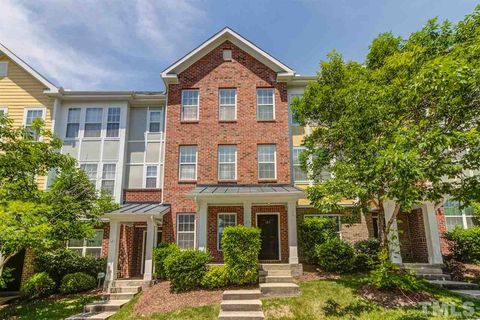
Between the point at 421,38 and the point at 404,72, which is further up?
the point at 421,38

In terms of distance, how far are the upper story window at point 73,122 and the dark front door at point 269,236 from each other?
11.7 metres

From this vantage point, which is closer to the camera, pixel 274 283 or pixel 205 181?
pixel 274 283

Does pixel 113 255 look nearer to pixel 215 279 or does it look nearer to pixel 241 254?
pixel 215 279

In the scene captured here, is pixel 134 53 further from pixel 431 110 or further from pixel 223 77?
pixel 431 110

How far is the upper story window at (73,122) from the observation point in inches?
683

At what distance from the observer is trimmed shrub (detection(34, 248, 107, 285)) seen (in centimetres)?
1423

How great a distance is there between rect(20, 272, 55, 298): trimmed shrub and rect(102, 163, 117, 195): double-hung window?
16.4 ft

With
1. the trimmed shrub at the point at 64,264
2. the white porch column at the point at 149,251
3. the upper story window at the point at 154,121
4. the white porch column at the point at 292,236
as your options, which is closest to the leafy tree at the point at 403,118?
the white porch column at the point at 292,236

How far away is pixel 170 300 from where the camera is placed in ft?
34.6

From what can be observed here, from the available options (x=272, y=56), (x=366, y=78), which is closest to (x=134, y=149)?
(x=272, y=56)

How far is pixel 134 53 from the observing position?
1288cm

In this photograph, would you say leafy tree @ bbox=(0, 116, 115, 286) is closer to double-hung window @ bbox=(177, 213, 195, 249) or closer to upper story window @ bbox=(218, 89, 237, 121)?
double-hung window @ bbox=(177, 213, 195, 249)

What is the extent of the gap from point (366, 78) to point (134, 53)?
9578mm

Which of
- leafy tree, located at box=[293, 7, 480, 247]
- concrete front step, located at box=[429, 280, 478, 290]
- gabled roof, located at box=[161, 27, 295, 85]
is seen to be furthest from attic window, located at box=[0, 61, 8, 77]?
concrete front step, located at box=[429, 280, 478, 290]
